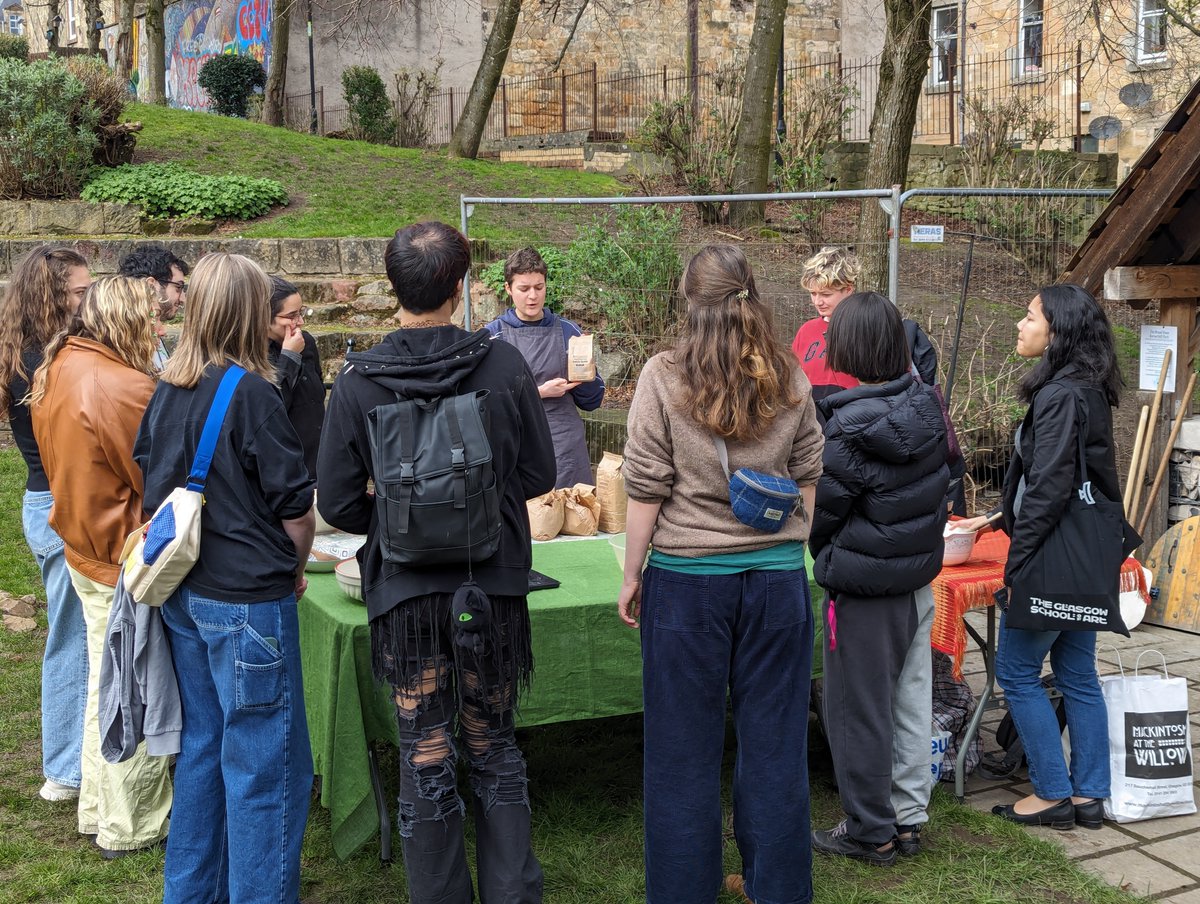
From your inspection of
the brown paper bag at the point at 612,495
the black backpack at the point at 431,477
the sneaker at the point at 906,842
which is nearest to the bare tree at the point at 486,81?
the brown paper bag at the point at 612,495

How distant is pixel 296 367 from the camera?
477cm

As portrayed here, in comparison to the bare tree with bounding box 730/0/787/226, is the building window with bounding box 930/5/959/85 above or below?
above

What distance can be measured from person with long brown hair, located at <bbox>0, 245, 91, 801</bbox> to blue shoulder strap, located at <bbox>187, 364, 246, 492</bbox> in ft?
4.10

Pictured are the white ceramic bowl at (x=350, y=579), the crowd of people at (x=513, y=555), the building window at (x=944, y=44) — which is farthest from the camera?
the building window at (x=944, y=44)

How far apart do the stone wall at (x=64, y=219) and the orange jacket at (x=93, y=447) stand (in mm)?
10706

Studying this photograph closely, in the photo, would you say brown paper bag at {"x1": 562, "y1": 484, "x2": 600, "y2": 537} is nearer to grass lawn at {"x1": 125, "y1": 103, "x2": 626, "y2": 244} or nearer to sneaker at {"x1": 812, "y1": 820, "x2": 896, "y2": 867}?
sneaker at {"x1": 812, "y1": 820, "x2": 896, "y2": 867}

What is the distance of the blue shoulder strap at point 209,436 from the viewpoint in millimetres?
3111

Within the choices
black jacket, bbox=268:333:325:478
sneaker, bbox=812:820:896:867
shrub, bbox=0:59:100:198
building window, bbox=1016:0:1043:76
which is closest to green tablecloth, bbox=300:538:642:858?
sneaker, bbox=812:820:896:867

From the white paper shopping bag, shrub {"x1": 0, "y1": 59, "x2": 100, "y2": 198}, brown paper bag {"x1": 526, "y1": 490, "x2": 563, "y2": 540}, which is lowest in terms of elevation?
the white paper shopping bag

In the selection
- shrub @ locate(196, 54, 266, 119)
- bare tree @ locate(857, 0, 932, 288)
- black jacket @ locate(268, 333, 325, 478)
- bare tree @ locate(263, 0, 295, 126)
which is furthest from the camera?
shrub @ locate(196, 54, 266, 119)

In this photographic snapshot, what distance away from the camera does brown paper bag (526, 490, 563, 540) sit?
4.56 metres

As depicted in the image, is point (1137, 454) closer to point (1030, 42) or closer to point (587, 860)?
point (587, 860)

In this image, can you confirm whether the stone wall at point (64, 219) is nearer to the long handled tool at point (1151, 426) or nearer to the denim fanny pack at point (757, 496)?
the long handled tool at point (1151, 426)

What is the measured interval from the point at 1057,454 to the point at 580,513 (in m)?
1.74
